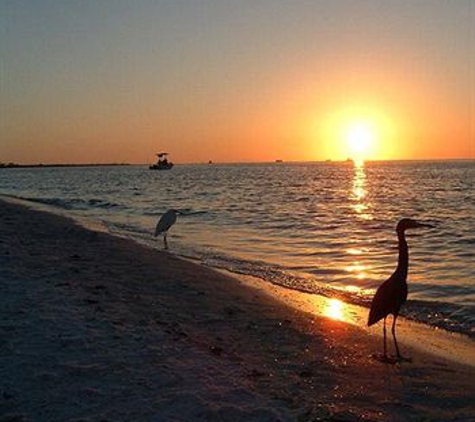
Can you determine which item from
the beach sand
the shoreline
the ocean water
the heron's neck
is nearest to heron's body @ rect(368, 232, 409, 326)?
the heron's neck

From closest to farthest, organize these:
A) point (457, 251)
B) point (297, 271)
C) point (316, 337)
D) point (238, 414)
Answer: point (238, 414) → point (316, 337) → point (297, 271) → point (457, 251)

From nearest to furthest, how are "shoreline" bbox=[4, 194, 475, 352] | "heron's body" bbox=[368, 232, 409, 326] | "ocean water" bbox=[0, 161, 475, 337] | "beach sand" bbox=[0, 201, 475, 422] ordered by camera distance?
"beach sand" bbox=[0, 201, 475, 422], "heron's body" bbox=[368, 232, 409, 326], "shoreline" bbox=[4, 194, 475, 352], "ocean water" bbox=[0, 161, 475, 337]

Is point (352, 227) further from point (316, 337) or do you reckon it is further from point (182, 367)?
point (182, 367)

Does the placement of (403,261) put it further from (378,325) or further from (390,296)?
(378,325)

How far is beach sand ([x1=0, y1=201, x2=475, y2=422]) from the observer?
16.6ft

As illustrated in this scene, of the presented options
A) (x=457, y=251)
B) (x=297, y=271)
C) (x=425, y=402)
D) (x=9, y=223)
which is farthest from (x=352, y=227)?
(x=425, y=402)

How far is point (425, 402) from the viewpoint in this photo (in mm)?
5750

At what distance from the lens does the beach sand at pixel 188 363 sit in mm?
5074

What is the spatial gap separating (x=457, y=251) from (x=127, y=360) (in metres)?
13.9

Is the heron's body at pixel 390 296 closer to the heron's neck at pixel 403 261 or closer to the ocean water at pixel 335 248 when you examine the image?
the heron's neck at pixel 403 261

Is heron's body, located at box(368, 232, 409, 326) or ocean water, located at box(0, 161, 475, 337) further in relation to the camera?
ocean water, located at box(0, 161, 475, 337)

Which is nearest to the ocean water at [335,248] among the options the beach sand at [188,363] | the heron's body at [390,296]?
the heron's body at [390,296]

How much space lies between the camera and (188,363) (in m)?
6.08

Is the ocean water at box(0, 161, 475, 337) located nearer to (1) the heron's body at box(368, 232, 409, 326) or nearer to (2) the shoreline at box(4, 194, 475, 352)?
(2) the shoreline at box(4, 194, 475, 352)
